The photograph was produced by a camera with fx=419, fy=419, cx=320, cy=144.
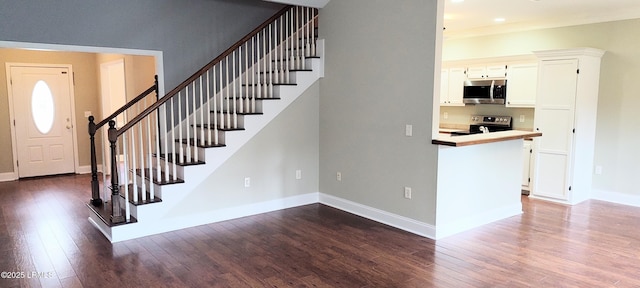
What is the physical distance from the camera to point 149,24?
5137mm

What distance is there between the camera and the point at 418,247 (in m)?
3.97

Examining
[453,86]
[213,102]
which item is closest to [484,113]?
[453,86]

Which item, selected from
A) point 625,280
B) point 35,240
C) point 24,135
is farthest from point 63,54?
point 625,280

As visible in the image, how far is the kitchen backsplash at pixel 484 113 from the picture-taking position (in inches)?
262

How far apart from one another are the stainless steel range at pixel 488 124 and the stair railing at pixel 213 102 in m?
3.12

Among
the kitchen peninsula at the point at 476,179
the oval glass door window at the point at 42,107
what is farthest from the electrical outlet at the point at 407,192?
the oval glass door window at the point at 42,107

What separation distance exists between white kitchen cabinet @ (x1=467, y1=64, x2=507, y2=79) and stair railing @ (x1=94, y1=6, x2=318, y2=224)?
303 centimetres

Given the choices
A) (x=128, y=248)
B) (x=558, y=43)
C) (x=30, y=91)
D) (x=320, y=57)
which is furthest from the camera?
(x=30, y=91)

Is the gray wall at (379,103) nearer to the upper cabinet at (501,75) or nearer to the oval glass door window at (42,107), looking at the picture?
the upper cabinet at (501,75)

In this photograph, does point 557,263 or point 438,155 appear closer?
point 557,263

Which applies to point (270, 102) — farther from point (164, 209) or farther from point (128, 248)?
point (128, 248)

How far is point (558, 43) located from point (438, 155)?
10.9ft

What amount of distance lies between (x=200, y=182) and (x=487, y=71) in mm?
4941

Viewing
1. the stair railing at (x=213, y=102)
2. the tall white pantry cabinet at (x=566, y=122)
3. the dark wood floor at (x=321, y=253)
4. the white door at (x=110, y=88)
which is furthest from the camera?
the white door at (x=110, y=88)
